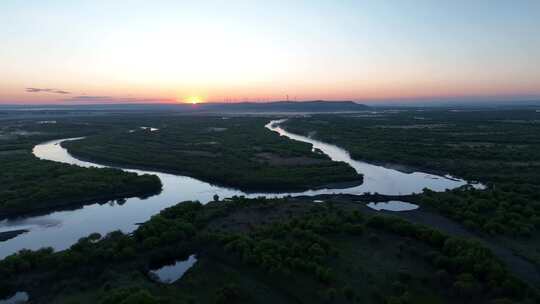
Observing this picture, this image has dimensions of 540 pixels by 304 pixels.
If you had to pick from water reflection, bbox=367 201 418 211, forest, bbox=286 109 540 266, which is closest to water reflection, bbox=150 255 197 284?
water reflection, bbox=367 201 418 211

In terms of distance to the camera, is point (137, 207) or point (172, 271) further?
point (137, 207)

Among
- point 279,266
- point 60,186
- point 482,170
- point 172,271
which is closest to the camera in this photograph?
point 279,266

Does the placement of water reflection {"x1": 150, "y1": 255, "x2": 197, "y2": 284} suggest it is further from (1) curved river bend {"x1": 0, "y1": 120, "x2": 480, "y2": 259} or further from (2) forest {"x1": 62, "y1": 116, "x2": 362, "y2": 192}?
(2) forest {"x1": 62, "y1": 116, "x2": 362, "y2": 192}

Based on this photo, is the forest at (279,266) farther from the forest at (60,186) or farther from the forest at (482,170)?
the forest at (60,186)

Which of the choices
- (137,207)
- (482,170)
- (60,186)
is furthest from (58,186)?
(482,170)

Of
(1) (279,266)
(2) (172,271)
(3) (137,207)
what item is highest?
(1) (279,266)

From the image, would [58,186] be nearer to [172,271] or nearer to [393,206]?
[172,271]

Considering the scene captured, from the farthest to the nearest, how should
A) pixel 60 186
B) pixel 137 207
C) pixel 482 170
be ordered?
1. pixel 482 170
2. pixel 60 186
3. pixel 137 207
